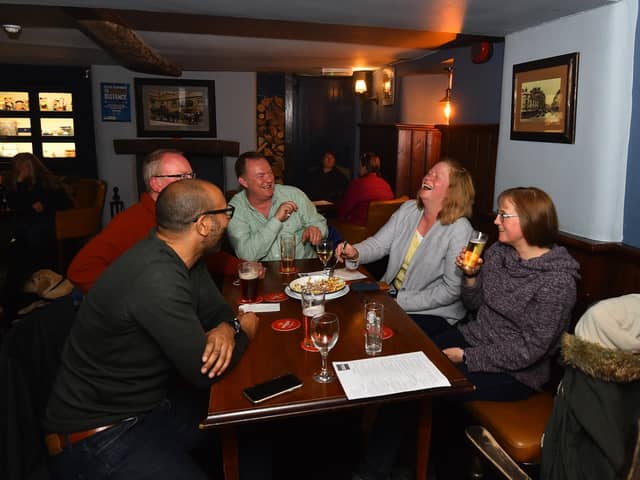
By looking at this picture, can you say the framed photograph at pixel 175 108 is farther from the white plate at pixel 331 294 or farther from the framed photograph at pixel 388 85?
the white plate at pixel 331 294

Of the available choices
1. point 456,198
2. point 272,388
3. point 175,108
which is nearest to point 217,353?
point 272,388

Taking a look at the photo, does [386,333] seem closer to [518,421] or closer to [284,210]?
[518,421]

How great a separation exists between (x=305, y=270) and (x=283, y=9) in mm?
1360

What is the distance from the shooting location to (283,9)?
8.44 feet

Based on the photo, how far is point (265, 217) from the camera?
3.06 metres

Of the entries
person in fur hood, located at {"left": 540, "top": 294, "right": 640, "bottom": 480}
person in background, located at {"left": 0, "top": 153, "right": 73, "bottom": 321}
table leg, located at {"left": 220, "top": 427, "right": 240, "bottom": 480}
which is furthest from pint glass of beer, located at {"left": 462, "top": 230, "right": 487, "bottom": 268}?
person in background, located at {"left": 0, "top": 153, "right": 73, "bottom": 321}

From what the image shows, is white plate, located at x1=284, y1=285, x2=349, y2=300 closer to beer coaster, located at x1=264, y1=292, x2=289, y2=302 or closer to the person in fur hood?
beer coaster, located at x1=264, y1=292, x2=289, y2=302

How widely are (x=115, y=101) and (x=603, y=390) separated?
7358 millimetres

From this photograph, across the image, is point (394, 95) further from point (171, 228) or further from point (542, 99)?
point (171, 228)

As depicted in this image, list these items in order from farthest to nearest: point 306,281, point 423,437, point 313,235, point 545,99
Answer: point 313,235, point 545,99, point 306,281, point 423,437

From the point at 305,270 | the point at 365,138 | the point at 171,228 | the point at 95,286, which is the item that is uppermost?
the point at 365,138

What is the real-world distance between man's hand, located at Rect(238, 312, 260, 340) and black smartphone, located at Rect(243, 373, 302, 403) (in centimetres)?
30

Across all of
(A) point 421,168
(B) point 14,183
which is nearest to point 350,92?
(A) point 421,168

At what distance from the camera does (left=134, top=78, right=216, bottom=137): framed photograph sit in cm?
730
